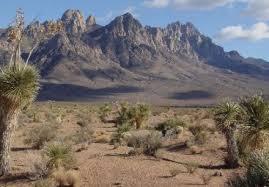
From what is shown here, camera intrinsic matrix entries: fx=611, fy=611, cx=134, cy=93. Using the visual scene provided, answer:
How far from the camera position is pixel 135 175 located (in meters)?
20.0

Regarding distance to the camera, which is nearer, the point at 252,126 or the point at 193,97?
the point at 252,126

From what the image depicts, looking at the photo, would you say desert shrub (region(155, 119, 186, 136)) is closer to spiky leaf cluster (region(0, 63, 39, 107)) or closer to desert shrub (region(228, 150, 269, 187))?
spiky leaf cluster (region(0, 63, 39, 107))

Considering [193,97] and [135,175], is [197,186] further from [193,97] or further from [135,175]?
[193,97]

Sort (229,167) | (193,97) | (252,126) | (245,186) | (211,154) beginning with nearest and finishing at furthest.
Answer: (245,186) < (252,126) < (229,167) < (211,154) < (193,97)

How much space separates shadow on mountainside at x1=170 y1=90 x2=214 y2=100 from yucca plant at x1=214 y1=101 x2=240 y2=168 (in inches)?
5938

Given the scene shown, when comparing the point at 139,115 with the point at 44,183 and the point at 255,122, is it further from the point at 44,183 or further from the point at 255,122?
the point at 44,183

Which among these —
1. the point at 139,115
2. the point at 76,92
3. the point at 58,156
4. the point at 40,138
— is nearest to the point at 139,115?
the point at 139,115

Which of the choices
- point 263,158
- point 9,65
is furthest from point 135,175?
point 263,158

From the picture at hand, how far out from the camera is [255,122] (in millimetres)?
18203

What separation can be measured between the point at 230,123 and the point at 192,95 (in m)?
162

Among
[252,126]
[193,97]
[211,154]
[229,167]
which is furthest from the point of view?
[193,97]

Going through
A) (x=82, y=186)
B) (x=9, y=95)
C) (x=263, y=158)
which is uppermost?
(x=9, y=95)

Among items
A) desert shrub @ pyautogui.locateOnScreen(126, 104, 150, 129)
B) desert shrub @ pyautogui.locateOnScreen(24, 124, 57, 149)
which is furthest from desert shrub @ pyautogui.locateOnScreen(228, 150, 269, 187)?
desert shrub @ pyautogui.locateOnScreen(126, 104, 150, 129)

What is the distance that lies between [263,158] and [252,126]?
22.1 feet
